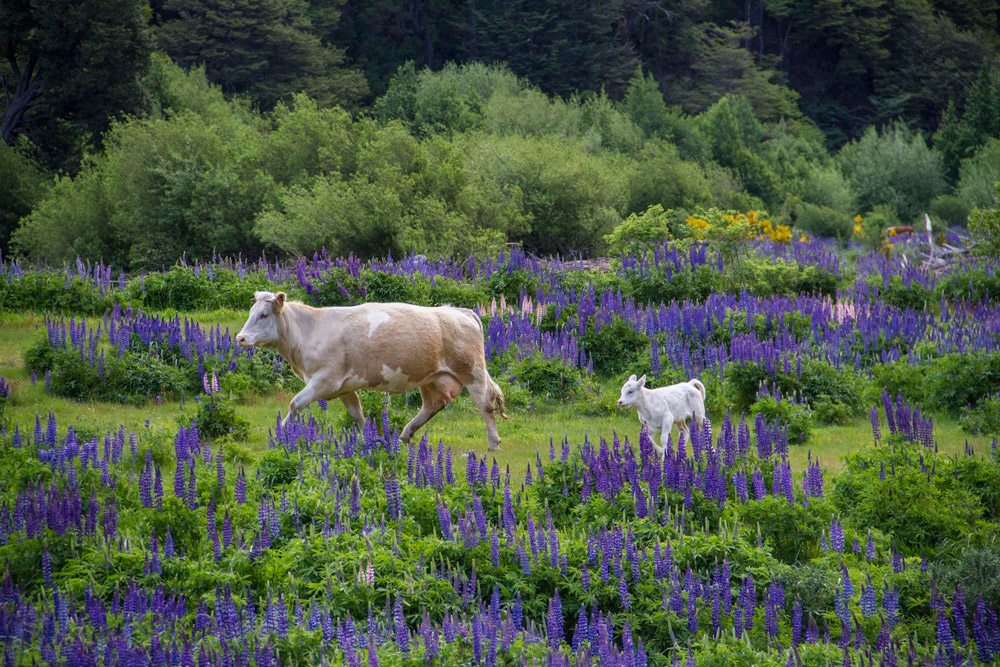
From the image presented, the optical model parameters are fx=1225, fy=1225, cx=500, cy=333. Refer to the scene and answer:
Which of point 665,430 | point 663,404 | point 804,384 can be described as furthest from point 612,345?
point 665,430

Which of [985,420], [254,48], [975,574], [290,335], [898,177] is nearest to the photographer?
[975,574]

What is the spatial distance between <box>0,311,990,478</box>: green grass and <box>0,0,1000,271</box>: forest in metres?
10.6

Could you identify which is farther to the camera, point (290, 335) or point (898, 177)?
point (898, 177)

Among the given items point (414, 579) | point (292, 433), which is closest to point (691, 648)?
point (414, 579)

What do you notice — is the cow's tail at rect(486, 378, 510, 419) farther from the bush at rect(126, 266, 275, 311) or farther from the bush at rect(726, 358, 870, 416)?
the bush at rect(126, 266, 275, 311)

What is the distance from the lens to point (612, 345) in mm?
18531

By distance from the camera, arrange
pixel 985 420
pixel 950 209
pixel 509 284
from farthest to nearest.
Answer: pixel 950 209
pixel 509 284
pixel 985 420

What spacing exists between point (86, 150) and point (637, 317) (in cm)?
2868

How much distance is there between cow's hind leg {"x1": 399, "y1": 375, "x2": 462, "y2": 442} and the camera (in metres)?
14.0

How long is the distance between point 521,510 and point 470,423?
16.7 feet

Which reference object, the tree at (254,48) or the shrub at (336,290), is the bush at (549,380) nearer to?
the shrub at (336,290)

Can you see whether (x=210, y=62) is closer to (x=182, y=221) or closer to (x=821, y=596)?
(x=182, y=221)

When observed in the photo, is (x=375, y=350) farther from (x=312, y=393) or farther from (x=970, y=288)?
(x=970, y=288)

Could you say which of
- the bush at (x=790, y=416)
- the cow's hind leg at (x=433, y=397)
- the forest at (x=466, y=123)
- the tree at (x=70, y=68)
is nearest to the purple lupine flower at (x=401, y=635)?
the cow's hind leg at (x=433, y=397)
